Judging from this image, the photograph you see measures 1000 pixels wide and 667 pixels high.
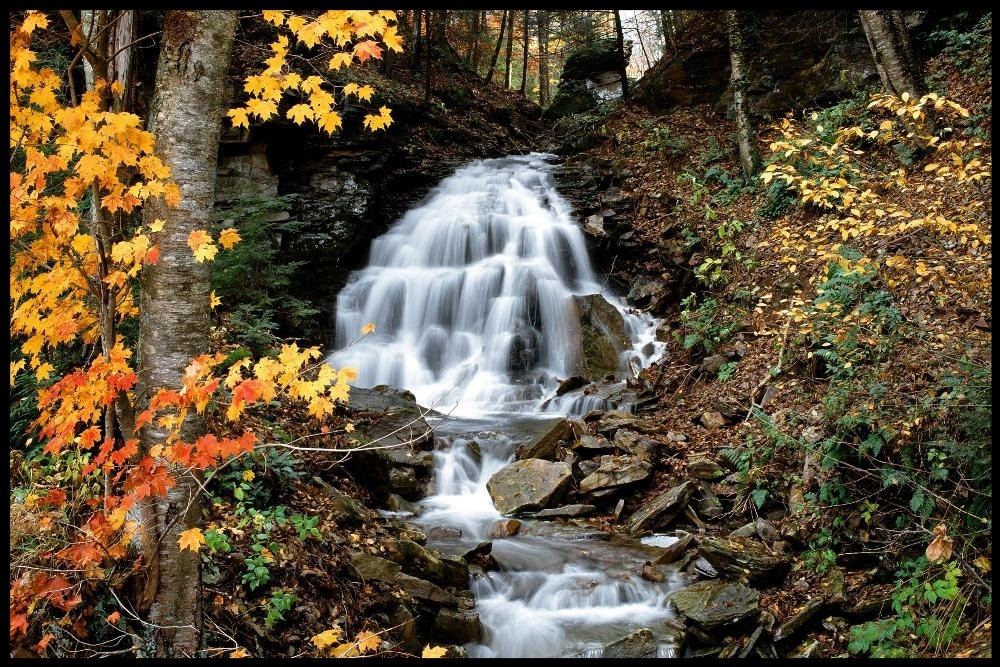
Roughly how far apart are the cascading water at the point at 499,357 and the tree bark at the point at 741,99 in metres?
3.86

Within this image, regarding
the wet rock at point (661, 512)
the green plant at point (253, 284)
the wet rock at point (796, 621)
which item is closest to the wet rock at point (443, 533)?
the wet rock at point (661, 512)

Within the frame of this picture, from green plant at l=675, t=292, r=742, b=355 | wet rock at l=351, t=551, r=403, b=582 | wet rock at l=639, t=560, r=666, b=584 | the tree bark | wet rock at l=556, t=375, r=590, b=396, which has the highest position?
the tree bark

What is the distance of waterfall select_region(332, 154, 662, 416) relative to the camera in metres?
11.1

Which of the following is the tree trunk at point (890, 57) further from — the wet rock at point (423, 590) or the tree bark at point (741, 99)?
the wet rock at point (423, 590)

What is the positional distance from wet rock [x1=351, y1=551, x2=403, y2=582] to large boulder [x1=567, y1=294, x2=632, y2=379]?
6.57m

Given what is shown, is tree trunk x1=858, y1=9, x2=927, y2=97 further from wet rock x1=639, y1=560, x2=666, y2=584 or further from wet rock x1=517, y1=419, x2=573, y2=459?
wet rock x1=639, y1=560, x2=666, y2=584

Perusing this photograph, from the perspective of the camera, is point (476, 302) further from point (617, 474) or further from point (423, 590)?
point (423, 590)

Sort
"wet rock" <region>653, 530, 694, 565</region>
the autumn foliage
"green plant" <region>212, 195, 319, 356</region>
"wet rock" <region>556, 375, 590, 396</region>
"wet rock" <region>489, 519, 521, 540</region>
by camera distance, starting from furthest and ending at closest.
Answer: "wet rock" <region>556, 375, 590, 396</region>
"green plant" <region>212, 195, 319, 356</region>
"wet rock" <region>489, 519, 521, 540</region>
"wet rock" <region>653, 530, 694, 565</region>
the autumn foliage

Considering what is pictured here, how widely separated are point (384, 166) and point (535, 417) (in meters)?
8.35

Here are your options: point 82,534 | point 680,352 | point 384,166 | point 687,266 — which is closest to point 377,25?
point 82,534

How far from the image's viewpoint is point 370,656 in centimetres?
390

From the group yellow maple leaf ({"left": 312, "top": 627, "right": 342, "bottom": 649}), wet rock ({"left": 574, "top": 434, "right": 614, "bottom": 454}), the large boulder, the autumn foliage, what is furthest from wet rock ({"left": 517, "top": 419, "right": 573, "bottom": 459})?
the autumn foliage
